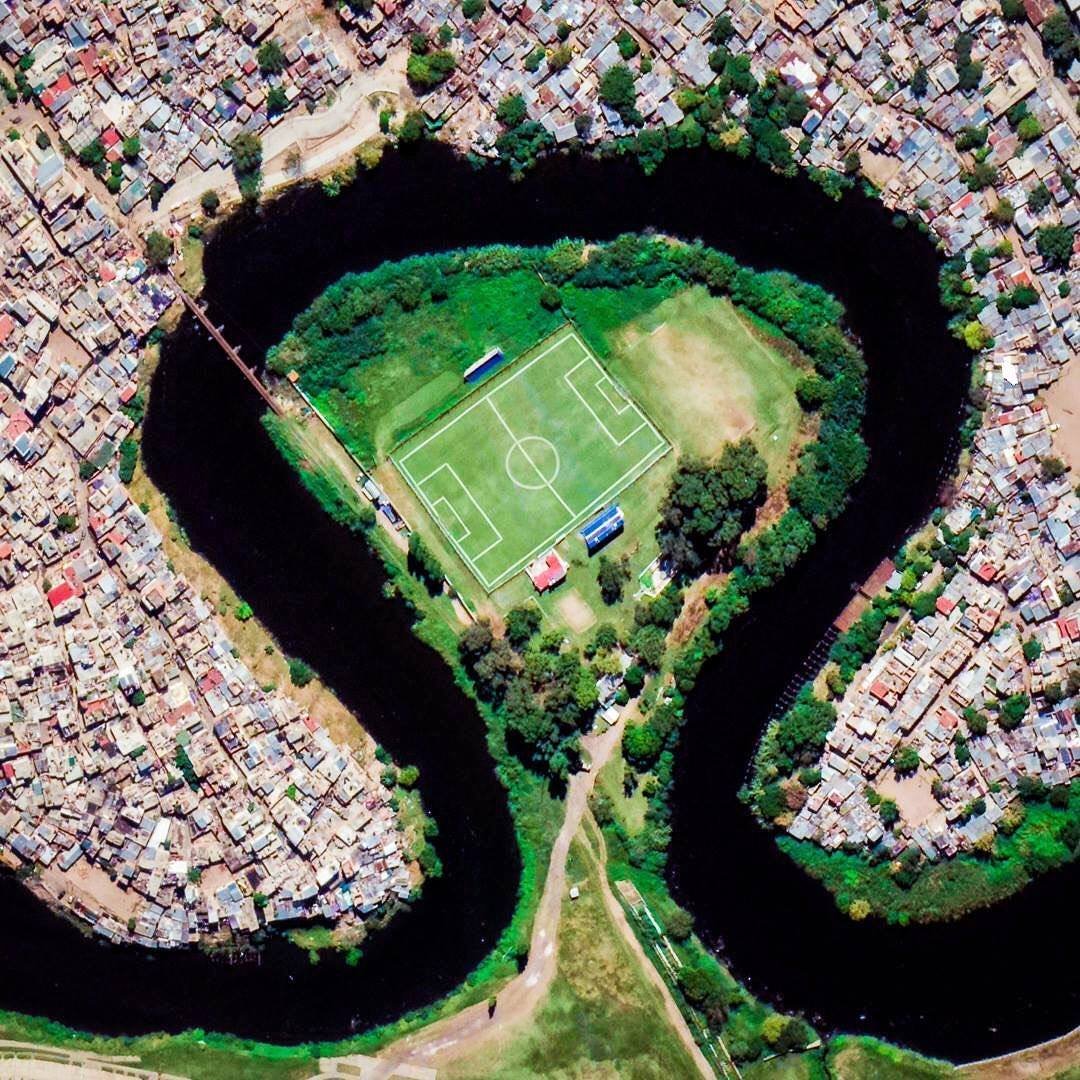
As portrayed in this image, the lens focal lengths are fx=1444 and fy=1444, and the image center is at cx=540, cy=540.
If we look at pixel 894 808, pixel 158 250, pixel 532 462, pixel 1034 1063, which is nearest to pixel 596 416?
pixel 532 462

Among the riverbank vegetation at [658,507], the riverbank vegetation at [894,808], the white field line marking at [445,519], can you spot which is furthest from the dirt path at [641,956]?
the white field line marking at [445,519]

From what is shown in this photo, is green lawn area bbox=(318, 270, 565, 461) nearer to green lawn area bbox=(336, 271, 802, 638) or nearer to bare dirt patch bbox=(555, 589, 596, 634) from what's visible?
green lawn area bbox=(336, 271, 802, 638)

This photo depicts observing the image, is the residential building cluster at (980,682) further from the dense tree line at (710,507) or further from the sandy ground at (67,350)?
the sandy ground at (67,350)

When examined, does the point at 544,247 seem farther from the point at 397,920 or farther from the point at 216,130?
the point at 397,920

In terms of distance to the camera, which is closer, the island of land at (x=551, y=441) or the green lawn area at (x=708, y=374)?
the island of land at (x=551, y=441)

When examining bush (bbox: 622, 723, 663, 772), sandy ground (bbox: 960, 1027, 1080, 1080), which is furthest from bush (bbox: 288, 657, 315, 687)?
sandy ground (bbox: 960, 1027, 1080, 1080)

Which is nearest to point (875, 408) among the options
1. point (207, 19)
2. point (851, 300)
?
point (851, 300)

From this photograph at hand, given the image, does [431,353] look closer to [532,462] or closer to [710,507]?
[532,462]
